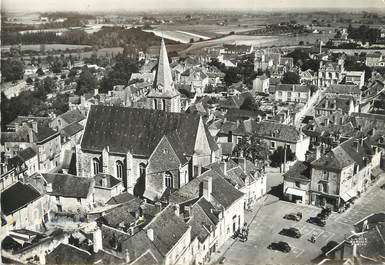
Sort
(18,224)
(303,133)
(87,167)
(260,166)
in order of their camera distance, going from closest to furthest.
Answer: (18,224) < (87,167) < (260,166) < (303,133)

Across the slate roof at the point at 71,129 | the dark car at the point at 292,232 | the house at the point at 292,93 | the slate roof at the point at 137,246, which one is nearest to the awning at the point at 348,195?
the dark car at the point at 292,232

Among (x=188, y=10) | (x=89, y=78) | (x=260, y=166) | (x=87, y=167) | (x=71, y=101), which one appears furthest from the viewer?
(x=89, y=78)

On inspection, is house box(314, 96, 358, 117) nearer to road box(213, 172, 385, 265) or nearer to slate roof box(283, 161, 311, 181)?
road box(213, 172, 385, 265)

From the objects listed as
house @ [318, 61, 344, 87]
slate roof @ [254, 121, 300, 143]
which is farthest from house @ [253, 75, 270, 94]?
slate roof @ [254, 121, 300, 143]

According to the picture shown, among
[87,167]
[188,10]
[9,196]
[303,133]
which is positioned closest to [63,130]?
[87,167]

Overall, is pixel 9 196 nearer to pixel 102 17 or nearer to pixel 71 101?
pixel 102 17

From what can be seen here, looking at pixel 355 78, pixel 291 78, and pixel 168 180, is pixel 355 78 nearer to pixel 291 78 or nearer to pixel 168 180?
pixel 291 78


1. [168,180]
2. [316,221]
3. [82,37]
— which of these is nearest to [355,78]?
[316,221]
